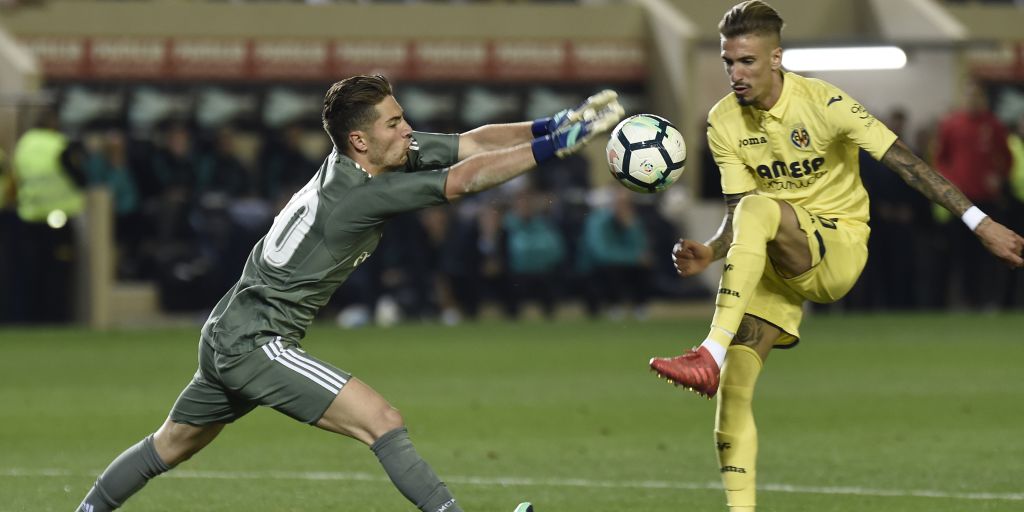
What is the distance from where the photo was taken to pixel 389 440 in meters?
6.04

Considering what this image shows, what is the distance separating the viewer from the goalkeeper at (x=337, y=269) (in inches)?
237

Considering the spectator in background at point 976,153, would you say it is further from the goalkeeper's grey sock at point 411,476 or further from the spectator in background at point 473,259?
the goalkeeper's grey sock at point 411,476

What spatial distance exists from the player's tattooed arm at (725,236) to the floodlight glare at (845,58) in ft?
52.0

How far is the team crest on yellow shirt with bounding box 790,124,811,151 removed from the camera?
22.4 ft

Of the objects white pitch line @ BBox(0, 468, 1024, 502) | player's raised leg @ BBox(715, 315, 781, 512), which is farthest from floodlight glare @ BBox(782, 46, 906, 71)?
player's raised leg @ BBox(715, 315, 781, 512)

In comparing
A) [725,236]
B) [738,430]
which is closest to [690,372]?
[738,430]

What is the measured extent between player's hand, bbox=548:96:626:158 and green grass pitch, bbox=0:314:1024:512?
2.28 meters

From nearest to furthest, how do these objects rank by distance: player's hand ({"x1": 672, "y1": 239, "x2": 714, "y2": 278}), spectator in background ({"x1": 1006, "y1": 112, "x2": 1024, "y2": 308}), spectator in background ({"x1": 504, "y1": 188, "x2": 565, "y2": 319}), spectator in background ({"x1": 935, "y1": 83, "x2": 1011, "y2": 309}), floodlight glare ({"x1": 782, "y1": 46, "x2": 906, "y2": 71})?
player's hand ({"x1": 672, "y1": 239, "x2": 714, "y2": 278}), spectator in background ({"x1": 935, "y1": 83, "x2": 1011, "y2": 309}), spectator in background ({"x1": 504, "y1": 188, "x2": 565, "y2": 319}), spectator in background ({"x1": 1006, "y1": 112, "x2": 1024, "y2": 308}), floodlight glare ({"x1": 782, "y1": 46, "x2": 906, "y2": 71})

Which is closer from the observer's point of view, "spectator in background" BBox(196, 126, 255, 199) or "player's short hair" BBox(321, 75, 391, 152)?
"player's short hair" BBox(321, 75, 391, 152)

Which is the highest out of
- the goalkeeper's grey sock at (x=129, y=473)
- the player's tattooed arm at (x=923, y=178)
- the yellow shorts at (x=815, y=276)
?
the player's tattooed arm at (x=923, y=178)

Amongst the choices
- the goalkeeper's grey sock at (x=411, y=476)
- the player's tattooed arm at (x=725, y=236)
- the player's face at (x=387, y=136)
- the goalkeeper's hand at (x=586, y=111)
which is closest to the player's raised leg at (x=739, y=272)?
the player's tattooed arm at (x=725, y=236)

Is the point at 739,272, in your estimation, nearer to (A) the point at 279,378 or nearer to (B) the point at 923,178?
(B) the point at 923,178

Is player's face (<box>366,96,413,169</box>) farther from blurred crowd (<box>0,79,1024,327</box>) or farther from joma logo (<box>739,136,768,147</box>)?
blurred crowd (<box>0,79,1024,327</box>)

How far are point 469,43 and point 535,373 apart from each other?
37.8ft
